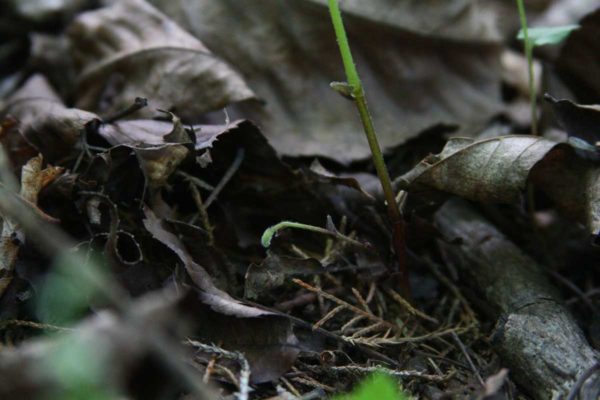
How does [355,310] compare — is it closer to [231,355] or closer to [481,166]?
[231,355]

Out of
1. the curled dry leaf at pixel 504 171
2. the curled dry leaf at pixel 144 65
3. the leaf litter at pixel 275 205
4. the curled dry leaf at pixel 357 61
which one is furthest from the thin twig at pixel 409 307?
the curled dry leaf at pixel 144 65

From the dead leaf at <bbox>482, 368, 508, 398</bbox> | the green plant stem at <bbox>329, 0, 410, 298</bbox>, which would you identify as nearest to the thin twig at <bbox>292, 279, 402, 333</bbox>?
the green plant stem at <bbox>329, 0, 410, 298</bbox>

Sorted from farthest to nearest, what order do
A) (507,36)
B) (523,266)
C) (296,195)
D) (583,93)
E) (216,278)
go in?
(507,36) < (583,93) < (296,195) < (523,266) < (216,278)

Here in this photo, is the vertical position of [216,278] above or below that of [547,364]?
below

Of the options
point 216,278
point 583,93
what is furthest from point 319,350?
point 583,93

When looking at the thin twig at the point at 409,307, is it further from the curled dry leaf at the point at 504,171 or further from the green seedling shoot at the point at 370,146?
the curled dry leaf at the point at 504,171

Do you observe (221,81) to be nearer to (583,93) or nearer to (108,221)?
(108,221)

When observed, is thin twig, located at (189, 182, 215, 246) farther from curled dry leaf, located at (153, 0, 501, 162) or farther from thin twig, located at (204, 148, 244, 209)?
curled dry leaf, located at (153, 0, 501, 162)

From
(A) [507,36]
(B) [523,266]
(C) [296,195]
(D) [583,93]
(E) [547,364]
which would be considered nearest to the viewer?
(E) [547,364]
